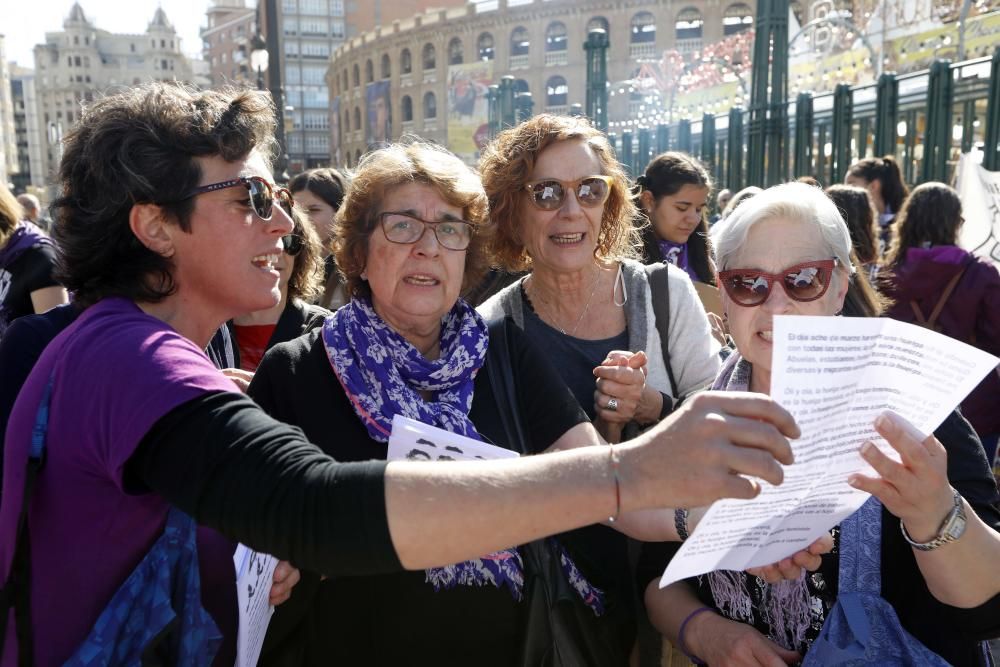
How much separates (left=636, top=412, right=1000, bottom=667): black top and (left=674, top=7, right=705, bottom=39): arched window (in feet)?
210

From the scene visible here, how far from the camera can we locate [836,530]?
198 centimetres

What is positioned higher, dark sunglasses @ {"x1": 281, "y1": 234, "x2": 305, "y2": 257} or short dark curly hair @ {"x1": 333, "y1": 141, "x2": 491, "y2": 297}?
short dark curly hair @ {"x1": 333, "y1": 141, "x2": 491, "y2": 297}

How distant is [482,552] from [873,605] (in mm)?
1063

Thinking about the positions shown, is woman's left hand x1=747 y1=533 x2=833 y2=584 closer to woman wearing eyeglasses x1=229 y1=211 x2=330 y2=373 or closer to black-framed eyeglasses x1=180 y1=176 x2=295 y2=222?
black-framed eyeglasses x1=180 y1=176 x2=295 y2=222

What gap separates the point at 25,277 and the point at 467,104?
65052 millimetres

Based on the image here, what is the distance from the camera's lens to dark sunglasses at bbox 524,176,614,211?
129 inches

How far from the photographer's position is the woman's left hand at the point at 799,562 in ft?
5.54

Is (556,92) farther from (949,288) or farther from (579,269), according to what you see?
(579,269)

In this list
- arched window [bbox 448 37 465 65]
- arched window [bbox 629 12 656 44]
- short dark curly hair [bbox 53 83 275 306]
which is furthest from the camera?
arched window [bbox 448 37 465 65]

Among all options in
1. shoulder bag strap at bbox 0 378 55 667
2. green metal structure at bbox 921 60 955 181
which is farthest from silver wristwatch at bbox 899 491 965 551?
green metal structure at bbox 921 60 955 181

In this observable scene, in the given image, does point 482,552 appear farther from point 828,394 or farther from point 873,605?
point 873,605

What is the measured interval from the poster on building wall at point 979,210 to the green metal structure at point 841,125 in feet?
15.2

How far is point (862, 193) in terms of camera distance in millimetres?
5070

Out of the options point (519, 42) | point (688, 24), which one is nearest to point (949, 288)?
point (688, 24)
